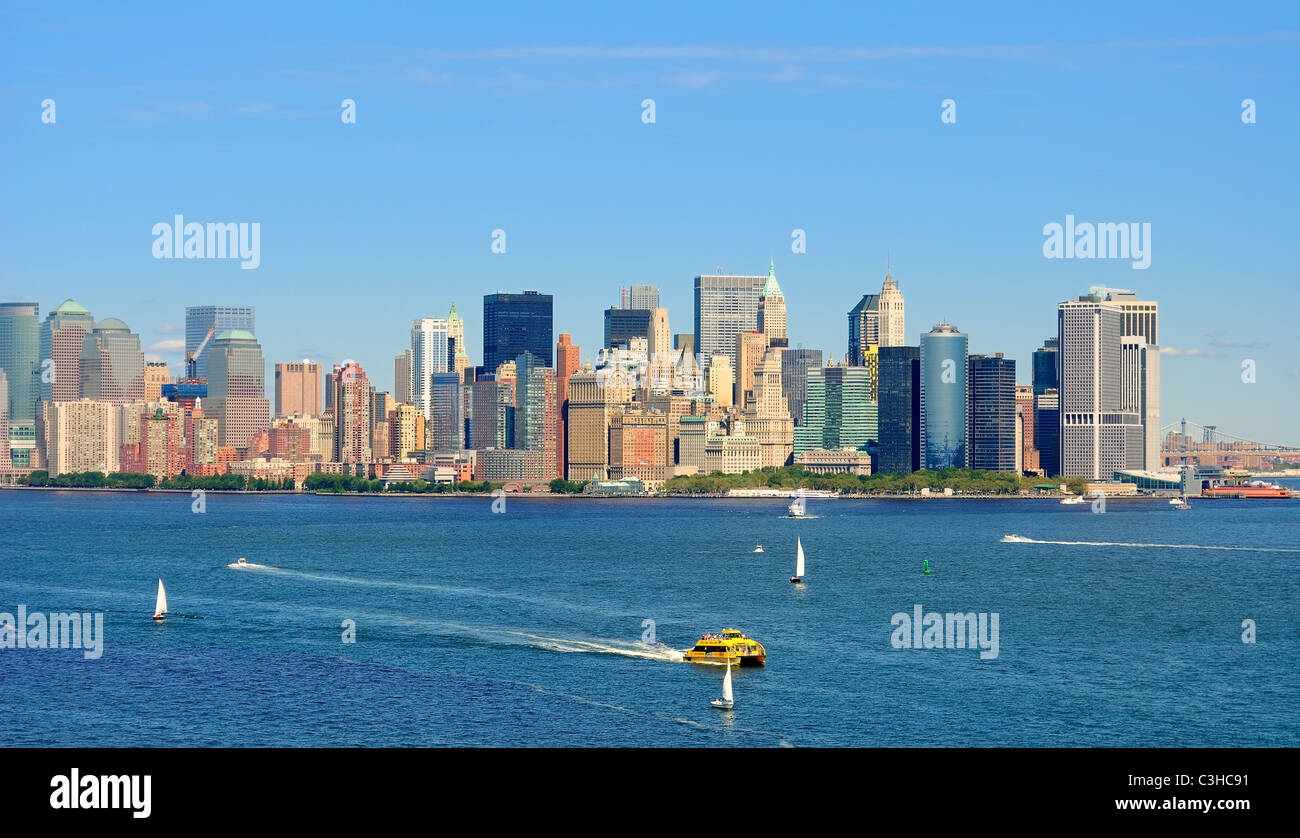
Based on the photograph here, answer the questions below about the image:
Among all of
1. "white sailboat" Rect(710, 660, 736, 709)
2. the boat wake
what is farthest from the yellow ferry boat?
the boat wake

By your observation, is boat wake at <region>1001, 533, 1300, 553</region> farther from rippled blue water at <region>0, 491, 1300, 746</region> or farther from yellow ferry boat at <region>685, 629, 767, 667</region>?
yellow ferry boat at <region>685, 629, 767, 667</region>

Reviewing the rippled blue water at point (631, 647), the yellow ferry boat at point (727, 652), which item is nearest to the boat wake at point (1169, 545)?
the rippled blue water at point (631, 647)

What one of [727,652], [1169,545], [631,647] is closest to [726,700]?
[727,652]

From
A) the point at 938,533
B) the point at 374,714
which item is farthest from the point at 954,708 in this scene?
the point at 938,533
